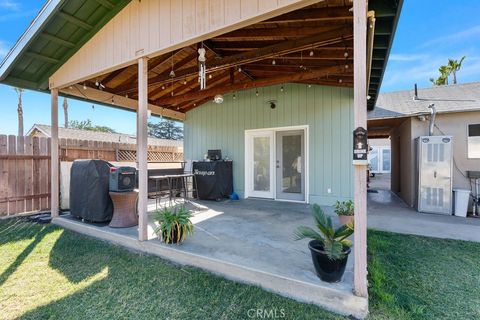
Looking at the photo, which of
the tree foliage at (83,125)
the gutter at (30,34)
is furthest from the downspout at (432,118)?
the tree foliage at (83,125)

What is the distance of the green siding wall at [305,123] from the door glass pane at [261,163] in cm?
35

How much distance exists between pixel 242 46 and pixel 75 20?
9.24 feet

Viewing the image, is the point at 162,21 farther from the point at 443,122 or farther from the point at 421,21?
the point at 421,21

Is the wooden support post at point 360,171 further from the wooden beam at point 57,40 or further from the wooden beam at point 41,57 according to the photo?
the wooden beam at point 41,57

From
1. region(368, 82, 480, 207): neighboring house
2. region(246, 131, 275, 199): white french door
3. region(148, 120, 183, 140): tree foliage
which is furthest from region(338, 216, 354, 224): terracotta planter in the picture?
region(148, 120, 183, 140): tree foliage

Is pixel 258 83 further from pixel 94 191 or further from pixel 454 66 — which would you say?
pixel 454 66

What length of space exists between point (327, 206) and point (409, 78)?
2004 centimetres

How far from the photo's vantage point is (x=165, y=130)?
102 feet

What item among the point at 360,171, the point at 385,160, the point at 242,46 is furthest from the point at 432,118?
the point at 385,160

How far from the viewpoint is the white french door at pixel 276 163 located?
625 cm

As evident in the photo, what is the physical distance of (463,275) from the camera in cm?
263

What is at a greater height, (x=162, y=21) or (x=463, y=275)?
(x=162, y=21)

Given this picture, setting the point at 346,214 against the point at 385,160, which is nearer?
the point at 346,214

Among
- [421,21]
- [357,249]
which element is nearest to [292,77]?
[357,249]
